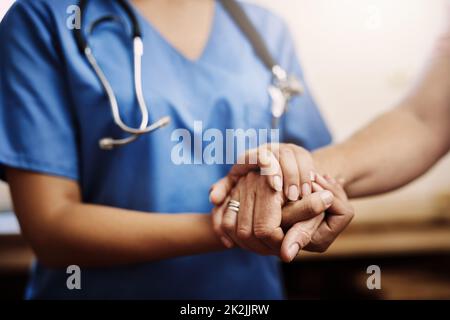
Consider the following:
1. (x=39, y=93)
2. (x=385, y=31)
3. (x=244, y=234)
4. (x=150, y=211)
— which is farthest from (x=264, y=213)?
(x=385, y=31)

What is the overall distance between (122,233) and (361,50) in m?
0.51

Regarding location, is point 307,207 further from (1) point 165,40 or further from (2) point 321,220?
(1) point 165,40

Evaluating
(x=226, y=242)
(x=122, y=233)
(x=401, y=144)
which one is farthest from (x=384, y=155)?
(x=122, y=233)

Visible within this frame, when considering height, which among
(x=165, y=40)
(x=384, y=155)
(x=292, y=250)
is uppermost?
(x=165, y=40)

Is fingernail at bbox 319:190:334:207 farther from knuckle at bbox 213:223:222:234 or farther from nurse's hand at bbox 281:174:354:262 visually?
knuckle at bbox 213:223:222:234

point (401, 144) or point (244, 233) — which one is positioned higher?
point (401, 144)

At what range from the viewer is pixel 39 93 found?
0.50 metres

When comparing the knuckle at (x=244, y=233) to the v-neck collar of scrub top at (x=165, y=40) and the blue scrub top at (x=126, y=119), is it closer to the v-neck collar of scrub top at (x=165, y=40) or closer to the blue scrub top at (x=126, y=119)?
the blue scrub top at (x=126, y=119)

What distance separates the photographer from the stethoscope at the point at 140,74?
19.2 inches

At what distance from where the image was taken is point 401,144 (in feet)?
1.88

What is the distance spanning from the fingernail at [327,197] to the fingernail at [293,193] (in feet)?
0.09

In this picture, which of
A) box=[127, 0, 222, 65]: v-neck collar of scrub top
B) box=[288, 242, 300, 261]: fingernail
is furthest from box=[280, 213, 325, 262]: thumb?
box=[127, 0, 222, 65]: v-neck collar of scrub top

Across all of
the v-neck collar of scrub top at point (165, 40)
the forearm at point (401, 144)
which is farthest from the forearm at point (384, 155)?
the v-neck collar of scrub top at point (165, 40)

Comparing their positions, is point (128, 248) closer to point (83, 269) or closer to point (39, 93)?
point (83, 269)
